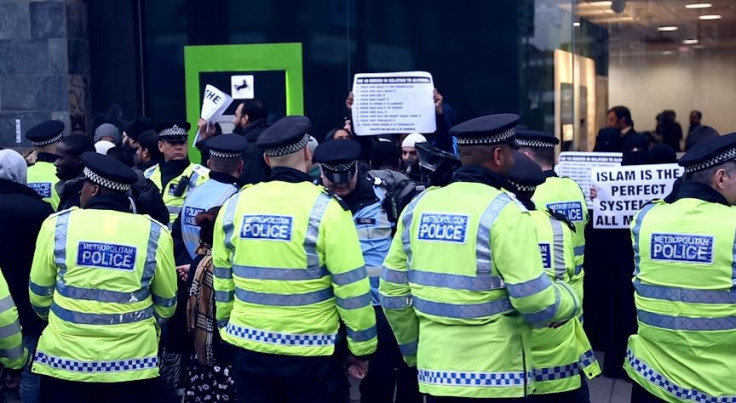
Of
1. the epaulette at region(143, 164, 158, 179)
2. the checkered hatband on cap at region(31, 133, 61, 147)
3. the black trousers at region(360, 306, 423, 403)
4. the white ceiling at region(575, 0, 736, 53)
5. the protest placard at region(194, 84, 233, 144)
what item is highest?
the white ceiling at region(575, 0, 736, 53)

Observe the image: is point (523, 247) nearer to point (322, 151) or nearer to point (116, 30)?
point (322, 151)

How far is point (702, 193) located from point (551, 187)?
250 cm

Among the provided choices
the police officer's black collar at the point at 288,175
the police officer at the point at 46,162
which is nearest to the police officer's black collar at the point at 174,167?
the police officer at the point at 46,162

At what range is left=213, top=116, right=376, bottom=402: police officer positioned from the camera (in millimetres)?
5457

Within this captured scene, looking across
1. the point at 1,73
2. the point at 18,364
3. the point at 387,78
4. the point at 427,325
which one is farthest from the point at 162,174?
the point at 1,73

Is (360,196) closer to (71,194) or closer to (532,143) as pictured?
(532,143)

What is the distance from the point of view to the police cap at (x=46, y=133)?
9.20m

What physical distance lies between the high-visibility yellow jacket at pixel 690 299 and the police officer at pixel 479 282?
1.54 feet

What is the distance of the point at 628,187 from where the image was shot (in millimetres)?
8562

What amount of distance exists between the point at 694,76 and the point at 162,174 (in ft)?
22.8

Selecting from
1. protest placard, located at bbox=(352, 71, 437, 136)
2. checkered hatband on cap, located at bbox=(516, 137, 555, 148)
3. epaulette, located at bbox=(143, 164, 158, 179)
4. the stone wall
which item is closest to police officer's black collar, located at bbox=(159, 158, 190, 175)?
epaulette, located at bbox=(143, 164, 158, 179)

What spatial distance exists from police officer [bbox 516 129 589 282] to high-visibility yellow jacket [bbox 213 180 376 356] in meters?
2.12

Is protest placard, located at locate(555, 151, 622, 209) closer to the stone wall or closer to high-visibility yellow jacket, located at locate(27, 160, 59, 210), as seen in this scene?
high-visibility yellow jacket, located at locate(27, 160, 59, 210)

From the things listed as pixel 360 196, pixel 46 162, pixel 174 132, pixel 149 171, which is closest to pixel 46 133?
pixel 46 162
